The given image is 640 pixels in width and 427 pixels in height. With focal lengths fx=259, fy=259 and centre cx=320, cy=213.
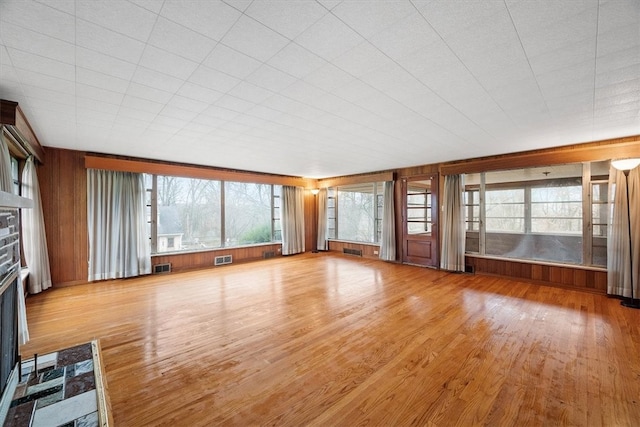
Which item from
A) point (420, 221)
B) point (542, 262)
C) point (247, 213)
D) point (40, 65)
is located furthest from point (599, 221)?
point (247, 213)

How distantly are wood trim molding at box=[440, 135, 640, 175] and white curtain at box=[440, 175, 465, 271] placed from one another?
0.29 meters

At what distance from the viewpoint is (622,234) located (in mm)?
3889

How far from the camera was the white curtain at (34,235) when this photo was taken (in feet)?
13.1

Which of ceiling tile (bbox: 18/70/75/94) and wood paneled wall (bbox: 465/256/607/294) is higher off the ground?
ceiling tile (bbox: 18/70/75/94)

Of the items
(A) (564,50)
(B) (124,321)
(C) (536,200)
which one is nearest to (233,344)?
(B) (124,321)

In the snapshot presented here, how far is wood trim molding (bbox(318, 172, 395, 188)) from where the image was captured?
6.97 m

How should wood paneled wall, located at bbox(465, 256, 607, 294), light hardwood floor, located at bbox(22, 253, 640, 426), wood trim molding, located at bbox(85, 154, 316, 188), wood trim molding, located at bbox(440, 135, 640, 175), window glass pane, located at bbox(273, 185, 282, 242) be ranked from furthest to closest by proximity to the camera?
window glass pane, located at bbox(273, 185, 282, 242)
wood trim molding, located at bbox(85, 154, 316, 188)
wood paneled wall, located at bbox(465, 256, 607, 294)
wood trim molding, located at bbox(440, 135, 640, 175)
light hardwood floor, located at bbox(22, 253, 640, 426)

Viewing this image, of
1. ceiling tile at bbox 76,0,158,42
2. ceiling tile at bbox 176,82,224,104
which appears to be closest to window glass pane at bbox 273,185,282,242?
ceiling tile at bbox 176,82,224,104

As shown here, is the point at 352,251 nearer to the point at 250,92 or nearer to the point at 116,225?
the point at 116,225

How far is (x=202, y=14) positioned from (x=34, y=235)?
15.7 ft

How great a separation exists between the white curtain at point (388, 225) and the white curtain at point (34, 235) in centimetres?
682

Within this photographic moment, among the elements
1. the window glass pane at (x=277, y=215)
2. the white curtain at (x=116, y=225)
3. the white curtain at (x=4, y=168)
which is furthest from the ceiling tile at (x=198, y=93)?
the window glass pane at (x=277, y=215)

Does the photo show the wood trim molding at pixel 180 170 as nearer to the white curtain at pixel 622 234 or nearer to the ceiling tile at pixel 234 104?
the ceiling tile at pixel 234 104

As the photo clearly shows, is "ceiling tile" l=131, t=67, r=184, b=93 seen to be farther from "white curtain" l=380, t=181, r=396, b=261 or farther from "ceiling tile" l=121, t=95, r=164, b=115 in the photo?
"white curtain" l=380, t=181, r=396, b=261
